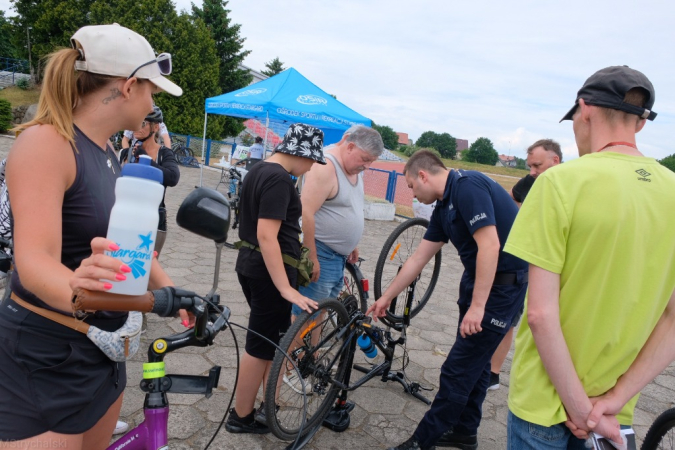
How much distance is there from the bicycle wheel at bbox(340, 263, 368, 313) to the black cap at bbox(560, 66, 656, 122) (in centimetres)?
288

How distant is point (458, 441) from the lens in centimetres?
307

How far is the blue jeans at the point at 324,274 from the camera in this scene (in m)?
3.45

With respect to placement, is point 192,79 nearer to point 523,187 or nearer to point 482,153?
point 523,187

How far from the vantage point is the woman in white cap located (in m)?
1.14

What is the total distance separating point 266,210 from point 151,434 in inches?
51.5

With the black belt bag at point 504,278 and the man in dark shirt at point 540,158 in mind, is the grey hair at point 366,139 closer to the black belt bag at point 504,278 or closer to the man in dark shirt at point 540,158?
the black belt bag at point 504,278

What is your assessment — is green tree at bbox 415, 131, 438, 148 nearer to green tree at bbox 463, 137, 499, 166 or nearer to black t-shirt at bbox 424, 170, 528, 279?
green tree at bbox 463, 137, 499, 166

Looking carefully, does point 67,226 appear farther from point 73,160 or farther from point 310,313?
point 310,313

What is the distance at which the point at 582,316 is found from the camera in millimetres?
1452

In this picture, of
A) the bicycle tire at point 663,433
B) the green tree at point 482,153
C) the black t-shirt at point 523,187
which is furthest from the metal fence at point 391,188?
the green tree at point 482,153

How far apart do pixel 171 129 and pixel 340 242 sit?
1060 inches

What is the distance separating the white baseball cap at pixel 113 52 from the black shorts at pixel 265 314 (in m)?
1.53

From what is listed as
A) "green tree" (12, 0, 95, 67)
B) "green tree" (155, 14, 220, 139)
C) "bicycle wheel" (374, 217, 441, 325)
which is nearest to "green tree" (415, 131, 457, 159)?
"green tree" (155, 14, 220, 139)

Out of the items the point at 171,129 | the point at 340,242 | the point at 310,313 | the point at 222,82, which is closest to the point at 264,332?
the point at 310,313
